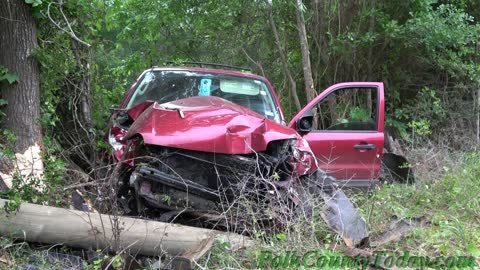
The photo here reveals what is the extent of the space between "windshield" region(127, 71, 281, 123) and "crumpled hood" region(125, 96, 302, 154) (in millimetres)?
1111

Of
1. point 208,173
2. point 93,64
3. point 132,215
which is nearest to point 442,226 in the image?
point 208,173

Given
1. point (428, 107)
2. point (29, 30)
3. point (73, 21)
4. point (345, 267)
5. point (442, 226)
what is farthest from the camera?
point (428, 107)

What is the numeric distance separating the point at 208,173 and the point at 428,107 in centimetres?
714

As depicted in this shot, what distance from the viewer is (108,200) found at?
4.23 metres

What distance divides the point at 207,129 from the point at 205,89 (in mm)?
1819

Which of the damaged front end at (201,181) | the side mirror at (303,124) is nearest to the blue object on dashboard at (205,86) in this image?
the side mirror at (303,124)

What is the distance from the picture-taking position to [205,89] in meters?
6.13

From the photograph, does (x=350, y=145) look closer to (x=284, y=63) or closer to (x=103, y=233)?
(x=103, y=233)

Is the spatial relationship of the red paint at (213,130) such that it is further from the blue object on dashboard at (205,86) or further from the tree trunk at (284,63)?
the tree trunk at (284,63)

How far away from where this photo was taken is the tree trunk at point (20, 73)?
5668mm

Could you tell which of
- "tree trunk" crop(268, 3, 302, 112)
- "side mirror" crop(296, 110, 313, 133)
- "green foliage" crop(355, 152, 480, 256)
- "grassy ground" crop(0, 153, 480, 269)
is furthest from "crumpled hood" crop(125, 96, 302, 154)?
"tree trunk" crop(268, 3, 302, 112)

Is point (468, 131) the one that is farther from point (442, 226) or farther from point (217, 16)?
point (442, 226)

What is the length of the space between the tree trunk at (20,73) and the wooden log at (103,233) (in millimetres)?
1782

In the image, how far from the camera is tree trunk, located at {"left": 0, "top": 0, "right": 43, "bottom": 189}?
18.6 ft
